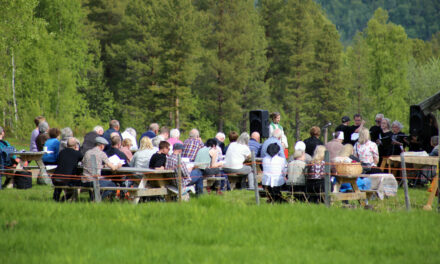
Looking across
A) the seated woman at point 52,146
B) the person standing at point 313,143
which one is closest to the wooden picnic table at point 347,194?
the person standing at point 313,143

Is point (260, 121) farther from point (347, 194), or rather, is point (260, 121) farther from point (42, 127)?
point (347, 194)

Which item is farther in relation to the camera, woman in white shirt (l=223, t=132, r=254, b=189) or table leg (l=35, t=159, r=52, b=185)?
table leg (l=35, t=159, r=52, b=185)

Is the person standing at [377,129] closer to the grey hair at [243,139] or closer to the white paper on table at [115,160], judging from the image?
the grey hair at [243,139]

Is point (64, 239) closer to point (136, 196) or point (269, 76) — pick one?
point (136, 196)

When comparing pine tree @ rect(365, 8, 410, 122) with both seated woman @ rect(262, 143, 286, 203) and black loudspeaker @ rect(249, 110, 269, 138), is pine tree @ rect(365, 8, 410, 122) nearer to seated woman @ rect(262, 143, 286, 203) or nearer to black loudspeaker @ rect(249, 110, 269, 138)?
black loudspeaker @ rect(249, 110, 269, 138)

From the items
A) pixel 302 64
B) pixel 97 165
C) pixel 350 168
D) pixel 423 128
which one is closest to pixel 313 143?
pixel 350 168

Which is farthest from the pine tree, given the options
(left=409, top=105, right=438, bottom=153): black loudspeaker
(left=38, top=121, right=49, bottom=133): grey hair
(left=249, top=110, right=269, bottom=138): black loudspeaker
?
(left=38, top=121, right=49, bottom=133): grey hair

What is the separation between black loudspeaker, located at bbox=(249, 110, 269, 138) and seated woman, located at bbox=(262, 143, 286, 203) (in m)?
7.63

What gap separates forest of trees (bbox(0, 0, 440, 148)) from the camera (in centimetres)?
4200

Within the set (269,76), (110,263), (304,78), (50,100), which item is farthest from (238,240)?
(269,76)

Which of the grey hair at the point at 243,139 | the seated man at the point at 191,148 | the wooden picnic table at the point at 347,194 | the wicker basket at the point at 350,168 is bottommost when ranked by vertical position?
the wooden picnic table at the point at 347,194

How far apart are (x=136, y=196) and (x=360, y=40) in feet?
166

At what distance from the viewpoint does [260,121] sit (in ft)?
64.6

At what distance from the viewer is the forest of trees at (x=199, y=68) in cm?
4200
